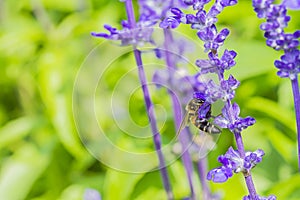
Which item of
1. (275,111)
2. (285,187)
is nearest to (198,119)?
(285,187)

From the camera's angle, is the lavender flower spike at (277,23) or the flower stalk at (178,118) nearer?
the lavender flower spike at (277,23)

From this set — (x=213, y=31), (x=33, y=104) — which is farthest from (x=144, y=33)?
(x=33, y=104)

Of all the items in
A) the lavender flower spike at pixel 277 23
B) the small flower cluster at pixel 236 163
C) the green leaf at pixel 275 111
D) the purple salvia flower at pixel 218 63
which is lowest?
the small flower cluster at pixel 236 163

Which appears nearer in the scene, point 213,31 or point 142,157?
point 213,31

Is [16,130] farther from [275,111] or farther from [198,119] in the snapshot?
[198,119]

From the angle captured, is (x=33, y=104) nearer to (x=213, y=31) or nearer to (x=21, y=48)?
(x=21, y=48)

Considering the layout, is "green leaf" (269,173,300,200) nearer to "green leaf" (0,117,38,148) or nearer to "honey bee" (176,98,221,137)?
"honey bee" (176,98,221,137)

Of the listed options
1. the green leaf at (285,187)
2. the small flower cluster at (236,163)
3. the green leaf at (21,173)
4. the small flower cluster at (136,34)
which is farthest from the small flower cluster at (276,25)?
the green leaf at (21,173)

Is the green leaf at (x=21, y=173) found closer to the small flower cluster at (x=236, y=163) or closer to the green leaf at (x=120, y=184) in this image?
the green leaf at (x=120, y=184)

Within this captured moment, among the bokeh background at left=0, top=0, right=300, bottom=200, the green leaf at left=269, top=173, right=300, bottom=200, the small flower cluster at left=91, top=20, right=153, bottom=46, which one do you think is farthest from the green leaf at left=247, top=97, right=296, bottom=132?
the small flower cluster at left=91, top=20, right=153, bottom=46
